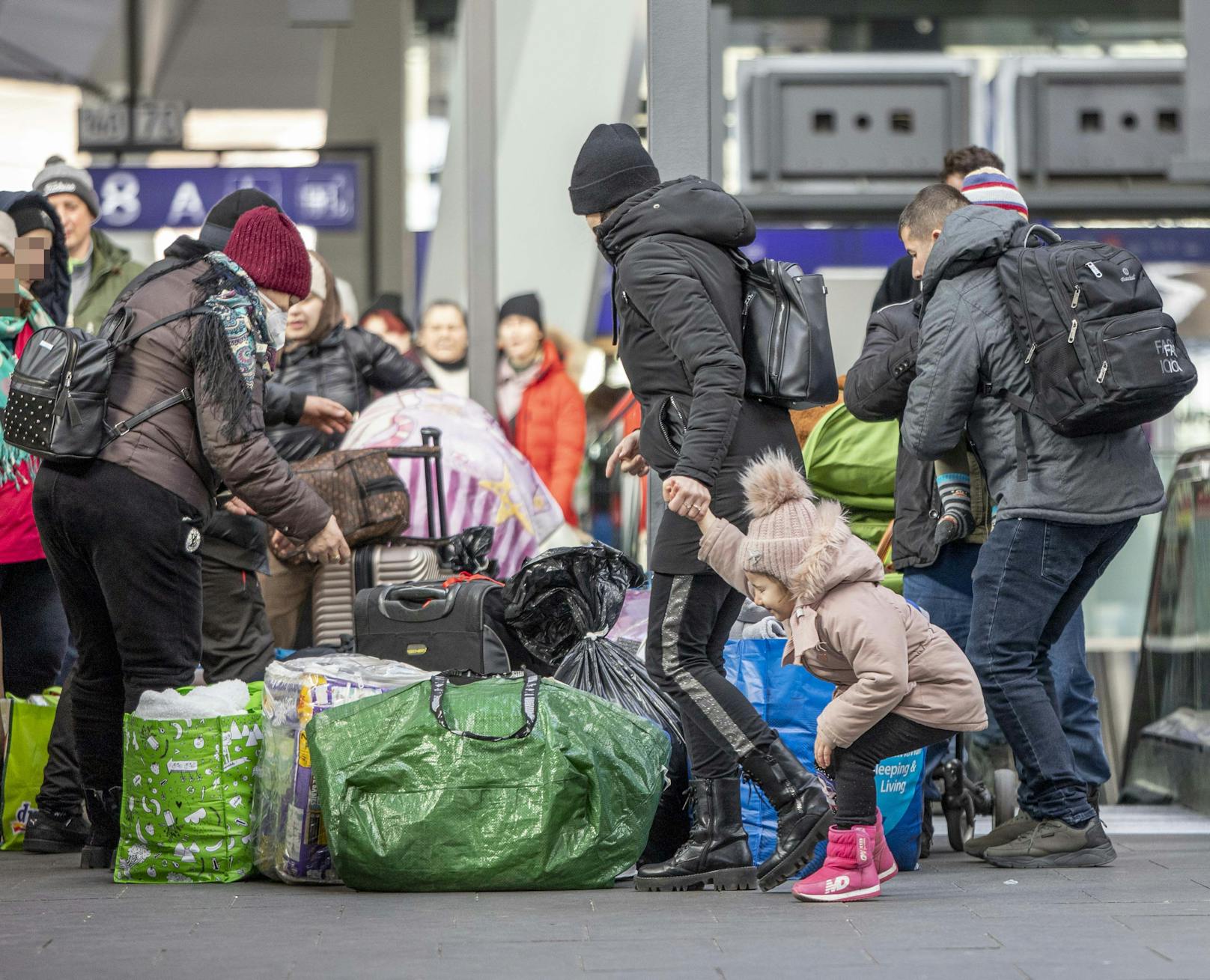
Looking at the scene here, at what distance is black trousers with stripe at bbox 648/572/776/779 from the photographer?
458cm

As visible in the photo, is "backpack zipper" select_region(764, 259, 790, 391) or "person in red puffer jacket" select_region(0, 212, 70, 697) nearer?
"backpack zipper" select_region(764, 259, 790, 391)

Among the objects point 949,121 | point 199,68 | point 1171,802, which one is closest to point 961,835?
point 1171,802

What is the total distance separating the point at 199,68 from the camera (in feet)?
73.0

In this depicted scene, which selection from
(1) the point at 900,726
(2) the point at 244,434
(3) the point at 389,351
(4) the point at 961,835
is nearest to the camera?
(1) the point at 900,726

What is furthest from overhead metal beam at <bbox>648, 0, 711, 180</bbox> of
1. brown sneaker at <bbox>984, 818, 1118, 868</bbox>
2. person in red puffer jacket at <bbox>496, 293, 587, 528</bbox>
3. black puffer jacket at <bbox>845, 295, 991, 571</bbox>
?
person in red puffer jacket at <bbox>496, 293, 587, 528</bbox>

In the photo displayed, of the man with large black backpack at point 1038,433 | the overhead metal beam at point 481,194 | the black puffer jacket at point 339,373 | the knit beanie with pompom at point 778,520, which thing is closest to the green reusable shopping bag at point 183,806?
the knit beanie with pompom at point 778,520

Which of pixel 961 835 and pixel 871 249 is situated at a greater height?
pixel 871 249

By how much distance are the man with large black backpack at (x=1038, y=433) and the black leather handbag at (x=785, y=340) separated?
18.9 inches

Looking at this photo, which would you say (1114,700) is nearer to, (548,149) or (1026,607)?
(1026,607)

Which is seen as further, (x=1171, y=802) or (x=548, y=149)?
(x=548, y=149)

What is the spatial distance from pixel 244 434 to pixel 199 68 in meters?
18.5

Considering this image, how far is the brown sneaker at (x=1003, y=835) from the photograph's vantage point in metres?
5.15

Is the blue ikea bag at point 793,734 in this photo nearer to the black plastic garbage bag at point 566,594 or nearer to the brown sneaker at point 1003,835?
the brown sneaker at point 1003,835

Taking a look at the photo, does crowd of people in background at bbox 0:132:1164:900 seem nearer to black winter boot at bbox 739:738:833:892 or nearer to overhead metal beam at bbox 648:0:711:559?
black winter boot at bbox 739:738:833:892
